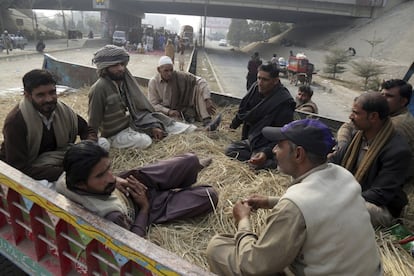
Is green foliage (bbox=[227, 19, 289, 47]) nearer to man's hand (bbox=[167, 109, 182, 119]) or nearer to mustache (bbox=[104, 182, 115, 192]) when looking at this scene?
man's hand (bbox=[167, 109, 182, 119])

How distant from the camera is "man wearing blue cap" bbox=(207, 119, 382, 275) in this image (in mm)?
1355

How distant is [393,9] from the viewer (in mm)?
36625

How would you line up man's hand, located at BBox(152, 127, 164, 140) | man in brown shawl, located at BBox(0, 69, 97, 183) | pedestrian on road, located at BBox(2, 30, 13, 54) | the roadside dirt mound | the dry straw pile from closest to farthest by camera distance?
1. the dry straw pile
2. man in brown shawl, located at BBox(0, 69, 97, 183)
3. man's hand, located at BBox(152, 127, 164, 140)
4. pedestrian on road, located at BBox(2, 30, 13, 54)
5. the roadside dirt mound

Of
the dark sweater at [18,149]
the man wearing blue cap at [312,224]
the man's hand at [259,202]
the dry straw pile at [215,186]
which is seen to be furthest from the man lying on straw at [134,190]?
the man wearing blue cap at [312,224]

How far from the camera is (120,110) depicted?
3947mm

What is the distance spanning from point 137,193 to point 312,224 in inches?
50.1

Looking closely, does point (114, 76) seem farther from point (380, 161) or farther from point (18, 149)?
point (380, 161)

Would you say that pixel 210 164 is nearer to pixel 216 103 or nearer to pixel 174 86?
pixel 174 86

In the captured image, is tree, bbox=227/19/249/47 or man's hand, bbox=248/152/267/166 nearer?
man's hand, bbox=248/152/267/166

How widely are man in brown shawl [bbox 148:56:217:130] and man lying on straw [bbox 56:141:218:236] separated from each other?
2.32m

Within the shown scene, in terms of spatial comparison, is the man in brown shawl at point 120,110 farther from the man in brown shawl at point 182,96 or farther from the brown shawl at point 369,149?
the brown shawl at point 369,149

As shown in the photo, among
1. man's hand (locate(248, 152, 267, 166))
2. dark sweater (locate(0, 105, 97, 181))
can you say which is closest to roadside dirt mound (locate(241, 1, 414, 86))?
man's hand (locate(248, 152, 267, 166))

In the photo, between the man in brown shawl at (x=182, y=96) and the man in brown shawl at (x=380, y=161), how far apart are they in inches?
101

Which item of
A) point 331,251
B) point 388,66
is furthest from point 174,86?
point 388,66
